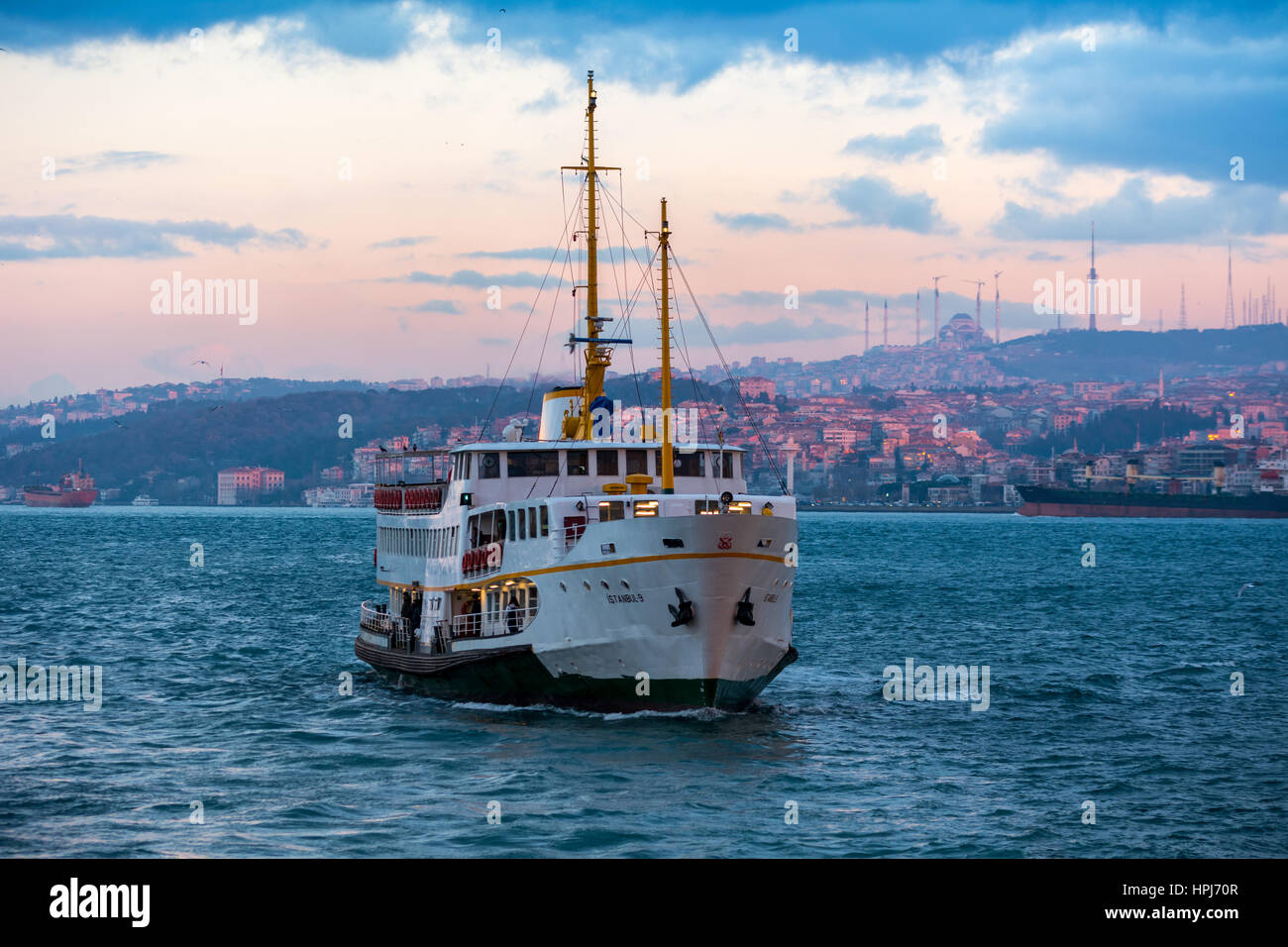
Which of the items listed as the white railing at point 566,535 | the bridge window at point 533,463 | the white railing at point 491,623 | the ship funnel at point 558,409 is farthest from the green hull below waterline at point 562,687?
the ship funnel at point 558,409

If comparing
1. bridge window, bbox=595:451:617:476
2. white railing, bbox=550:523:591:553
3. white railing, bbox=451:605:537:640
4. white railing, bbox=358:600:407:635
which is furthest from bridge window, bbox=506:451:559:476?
white railing, bbox=358:600:407:635

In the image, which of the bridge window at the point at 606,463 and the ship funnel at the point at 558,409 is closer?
the bridge window at the point at 606,463

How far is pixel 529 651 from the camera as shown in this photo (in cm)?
2762

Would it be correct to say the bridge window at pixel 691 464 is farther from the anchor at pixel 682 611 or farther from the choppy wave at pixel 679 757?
the anchor at pixel 682 611

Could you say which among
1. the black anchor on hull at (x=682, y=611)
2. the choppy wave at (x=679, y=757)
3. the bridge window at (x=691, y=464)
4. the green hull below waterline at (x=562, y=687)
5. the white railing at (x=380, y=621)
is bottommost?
the choppy wave at (x=679, y=757)

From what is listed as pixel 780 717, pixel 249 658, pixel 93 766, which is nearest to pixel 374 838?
pixel 93 766

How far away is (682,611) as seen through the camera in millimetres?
25516

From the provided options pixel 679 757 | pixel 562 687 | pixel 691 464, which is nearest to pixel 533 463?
pixel 691 464

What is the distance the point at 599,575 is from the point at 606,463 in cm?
526

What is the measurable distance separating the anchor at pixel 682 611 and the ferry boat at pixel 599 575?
0.10 ft

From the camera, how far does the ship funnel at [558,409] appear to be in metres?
35.1
